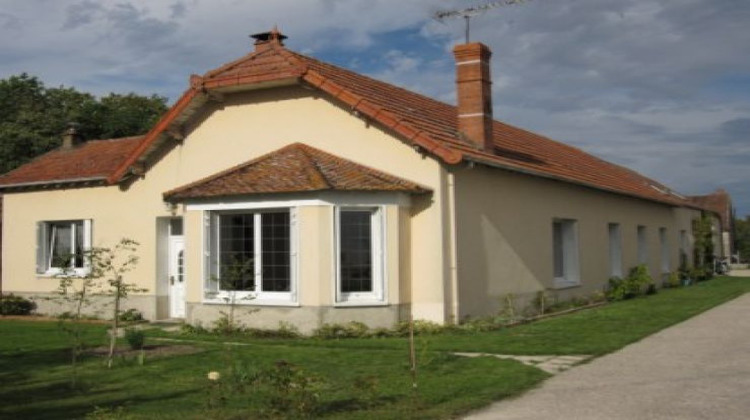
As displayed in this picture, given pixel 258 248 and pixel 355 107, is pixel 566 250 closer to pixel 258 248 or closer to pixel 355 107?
pixel 355 107

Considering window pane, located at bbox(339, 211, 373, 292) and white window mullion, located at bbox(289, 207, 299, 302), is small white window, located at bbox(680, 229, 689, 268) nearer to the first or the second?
window pane, located at bbox(339, 211, 373, 292)

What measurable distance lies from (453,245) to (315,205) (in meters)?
2.84

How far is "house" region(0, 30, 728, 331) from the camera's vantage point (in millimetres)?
14422

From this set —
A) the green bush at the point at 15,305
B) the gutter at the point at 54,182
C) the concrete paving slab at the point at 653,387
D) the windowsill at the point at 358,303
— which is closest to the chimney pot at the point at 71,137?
the gutter at the point at 54,182

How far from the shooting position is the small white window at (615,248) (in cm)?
2389

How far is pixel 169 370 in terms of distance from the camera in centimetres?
1064

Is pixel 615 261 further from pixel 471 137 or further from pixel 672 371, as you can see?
pixel 672 371

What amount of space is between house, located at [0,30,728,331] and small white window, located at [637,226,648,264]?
21.7ft

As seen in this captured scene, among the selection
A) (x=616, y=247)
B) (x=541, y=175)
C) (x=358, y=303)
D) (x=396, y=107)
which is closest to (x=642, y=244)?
(x=616, y=247)

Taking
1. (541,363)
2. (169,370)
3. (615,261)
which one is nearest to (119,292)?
(169,370)

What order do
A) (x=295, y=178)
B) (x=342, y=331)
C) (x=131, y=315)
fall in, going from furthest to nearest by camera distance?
1. (x=131, y=315)
2. (x=295, y=178)
3. (x=342, y=331)

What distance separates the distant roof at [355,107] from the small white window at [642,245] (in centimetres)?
778

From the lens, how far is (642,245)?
88.9ft

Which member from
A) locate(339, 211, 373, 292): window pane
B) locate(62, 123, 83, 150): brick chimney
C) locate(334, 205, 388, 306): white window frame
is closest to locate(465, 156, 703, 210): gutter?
locate(334, 205, 388, 306): white window frame
